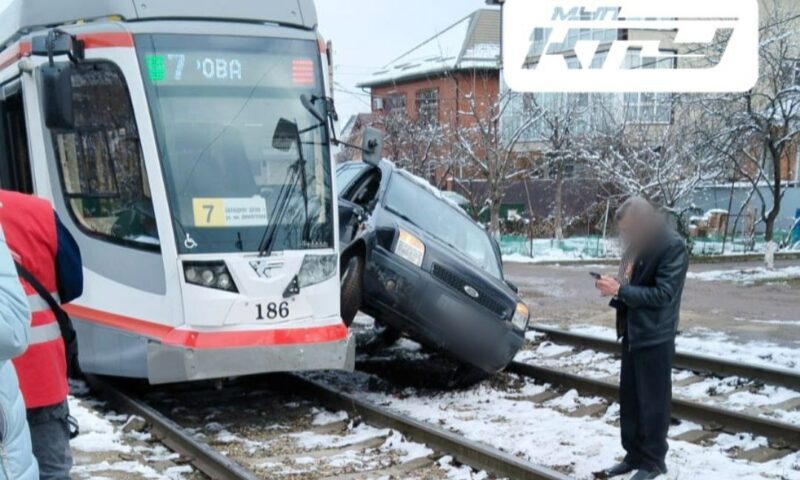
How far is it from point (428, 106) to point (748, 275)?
68.9 feet

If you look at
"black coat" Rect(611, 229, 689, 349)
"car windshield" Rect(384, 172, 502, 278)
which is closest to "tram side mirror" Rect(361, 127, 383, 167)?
"car windshield" Rect(384, 172, 502, 278)

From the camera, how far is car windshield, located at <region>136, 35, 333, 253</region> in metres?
6.62

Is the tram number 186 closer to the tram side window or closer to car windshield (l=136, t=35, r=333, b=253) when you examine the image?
car windshield (l=136, t=35, r=333, b=253)

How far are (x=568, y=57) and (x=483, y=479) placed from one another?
116 ft

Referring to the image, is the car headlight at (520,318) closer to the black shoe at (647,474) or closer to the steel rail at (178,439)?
the black shoe at (647,474)

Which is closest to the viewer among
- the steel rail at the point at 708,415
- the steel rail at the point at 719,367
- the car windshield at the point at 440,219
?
the steel rail at the point at 708,415

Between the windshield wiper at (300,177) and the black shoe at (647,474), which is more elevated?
the windshield wiper at (300,177)

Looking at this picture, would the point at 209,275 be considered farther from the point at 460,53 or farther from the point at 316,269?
the point at 460,53

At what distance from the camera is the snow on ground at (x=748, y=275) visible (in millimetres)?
19234

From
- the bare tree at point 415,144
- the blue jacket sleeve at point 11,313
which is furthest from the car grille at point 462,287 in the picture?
the bare tree at point 415,144

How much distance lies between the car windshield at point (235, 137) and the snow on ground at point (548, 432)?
2.01 metres

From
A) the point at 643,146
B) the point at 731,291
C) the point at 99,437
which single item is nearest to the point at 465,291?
the point at 99,437

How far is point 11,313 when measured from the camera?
8.50ft

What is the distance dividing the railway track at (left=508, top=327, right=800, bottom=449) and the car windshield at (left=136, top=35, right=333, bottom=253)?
120 inches
